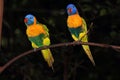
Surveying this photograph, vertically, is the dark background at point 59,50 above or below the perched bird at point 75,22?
below

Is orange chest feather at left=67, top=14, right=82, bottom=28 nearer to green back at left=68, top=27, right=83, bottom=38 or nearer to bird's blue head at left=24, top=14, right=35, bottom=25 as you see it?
green back at left=68, top=27, right=83, bottom=38

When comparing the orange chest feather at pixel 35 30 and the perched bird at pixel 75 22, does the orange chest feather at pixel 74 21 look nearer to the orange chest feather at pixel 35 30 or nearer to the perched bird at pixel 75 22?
the perched bird at pixel 75 22

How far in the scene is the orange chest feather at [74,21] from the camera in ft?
5.53

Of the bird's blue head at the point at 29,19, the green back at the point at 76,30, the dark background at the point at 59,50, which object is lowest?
the dark background at the point at 59,50

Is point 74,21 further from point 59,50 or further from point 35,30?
point 59,50

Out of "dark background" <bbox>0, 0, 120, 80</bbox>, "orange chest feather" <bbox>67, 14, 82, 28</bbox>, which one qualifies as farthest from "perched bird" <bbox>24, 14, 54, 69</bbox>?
"dark background" <bbox>0, 0, 120, 80</bbox>

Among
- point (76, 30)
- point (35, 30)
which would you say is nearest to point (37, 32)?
point (35, 30)

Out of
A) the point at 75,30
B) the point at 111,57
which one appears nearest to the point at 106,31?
the point at 111,57

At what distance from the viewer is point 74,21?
1701mm

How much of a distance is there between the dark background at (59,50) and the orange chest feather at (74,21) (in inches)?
32.9

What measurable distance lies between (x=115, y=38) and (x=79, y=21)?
0.90 meters

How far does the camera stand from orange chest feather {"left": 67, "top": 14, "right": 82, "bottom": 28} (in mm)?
1687

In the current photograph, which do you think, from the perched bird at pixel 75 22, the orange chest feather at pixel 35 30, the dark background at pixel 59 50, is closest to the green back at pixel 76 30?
the perched bird at pixel 75 22

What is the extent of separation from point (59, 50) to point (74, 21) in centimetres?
87
